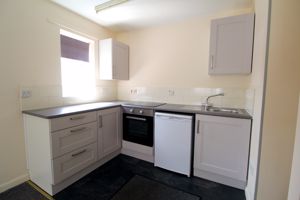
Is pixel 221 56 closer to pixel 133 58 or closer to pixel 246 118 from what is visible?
pixel 246 118

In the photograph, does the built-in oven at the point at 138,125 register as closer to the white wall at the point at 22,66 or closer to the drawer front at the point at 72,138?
the drawer front at the point at 72,138

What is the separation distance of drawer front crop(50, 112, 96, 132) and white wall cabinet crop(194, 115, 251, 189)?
4.75ft

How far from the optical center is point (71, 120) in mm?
1714

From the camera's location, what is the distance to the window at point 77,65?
230cm

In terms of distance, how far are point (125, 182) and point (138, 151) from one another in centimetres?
59

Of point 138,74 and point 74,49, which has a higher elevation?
point 74,49

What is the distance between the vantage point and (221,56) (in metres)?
2.00

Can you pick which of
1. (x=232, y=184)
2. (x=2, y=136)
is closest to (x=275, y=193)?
(x=232, y=184)

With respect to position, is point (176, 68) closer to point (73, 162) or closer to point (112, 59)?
point (112, 59)

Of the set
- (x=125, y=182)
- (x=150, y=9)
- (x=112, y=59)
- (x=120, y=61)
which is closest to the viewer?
(x=125, y=182)

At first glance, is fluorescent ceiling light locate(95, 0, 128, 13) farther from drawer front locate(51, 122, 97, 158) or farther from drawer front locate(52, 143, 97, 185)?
drawer front locate(52, 143, 97, 185)

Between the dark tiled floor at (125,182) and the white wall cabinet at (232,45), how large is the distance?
153cm

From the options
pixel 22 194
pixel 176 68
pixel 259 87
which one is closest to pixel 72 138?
pixel 22 194

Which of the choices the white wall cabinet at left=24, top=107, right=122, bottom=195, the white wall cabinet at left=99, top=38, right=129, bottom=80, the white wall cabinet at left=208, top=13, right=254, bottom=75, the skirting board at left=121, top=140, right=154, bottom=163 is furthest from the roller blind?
the white wall cabinet at left=208, top=13, right=254, bottom=75
